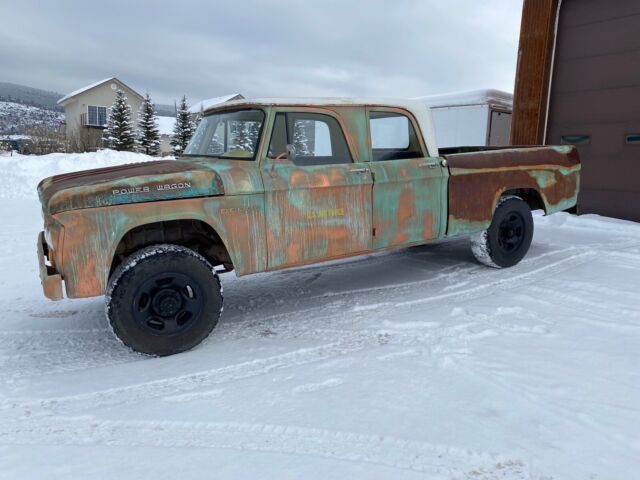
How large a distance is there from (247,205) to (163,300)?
0.95 meters

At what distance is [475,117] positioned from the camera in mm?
12430

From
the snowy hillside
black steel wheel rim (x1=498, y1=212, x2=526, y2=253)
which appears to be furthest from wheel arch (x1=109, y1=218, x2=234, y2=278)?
the snowy hillside

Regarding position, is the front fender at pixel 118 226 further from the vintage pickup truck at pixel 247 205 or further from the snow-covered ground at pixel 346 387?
the snow-covered ground at pixel 346 387

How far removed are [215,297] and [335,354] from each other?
100 centimetres

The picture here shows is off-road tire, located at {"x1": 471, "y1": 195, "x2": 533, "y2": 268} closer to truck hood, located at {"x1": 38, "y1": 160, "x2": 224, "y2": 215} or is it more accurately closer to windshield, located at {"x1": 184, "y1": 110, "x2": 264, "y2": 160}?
windshield, located at {"x1": 184, "y1": 110, "x2": 264, "y2": 160}

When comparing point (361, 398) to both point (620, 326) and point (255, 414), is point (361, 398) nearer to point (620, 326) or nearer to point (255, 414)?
point (255, 414)

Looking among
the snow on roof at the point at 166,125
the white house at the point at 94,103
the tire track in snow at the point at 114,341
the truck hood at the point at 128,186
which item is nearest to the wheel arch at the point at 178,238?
the truck hood at the point at 128,186

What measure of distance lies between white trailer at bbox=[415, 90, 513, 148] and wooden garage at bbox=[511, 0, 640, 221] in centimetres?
189

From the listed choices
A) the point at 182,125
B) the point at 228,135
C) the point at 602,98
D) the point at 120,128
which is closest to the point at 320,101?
the point at 228,135

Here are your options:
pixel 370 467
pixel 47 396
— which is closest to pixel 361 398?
pixel 370 467

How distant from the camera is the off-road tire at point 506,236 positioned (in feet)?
18.0

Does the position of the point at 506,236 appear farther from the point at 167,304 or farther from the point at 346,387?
the point at 167,304

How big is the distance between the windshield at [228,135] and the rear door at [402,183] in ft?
3.70

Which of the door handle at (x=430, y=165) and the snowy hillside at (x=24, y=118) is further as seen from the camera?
the snowy hillside at (x=24, y=118)
